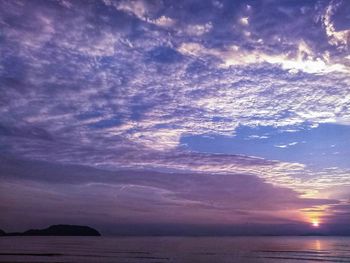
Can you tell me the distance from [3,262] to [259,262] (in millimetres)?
39235

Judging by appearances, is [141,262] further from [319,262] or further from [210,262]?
[319,262]

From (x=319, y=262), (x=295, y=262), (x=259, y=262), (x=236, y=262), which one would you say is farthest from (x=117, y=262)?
(x=319, y=262)

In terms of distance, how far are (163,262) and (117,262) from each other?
23.5 feet

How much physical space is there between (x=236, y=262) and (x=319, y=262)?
15.8m

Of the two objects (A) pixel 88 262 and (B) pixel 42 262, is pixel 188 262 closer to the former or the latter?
(A) pixel 88 262

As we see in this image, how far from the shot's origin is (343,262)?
2461 inches

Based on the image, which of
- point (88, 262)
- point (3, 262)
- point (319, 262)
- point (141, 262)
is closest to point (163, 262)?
point (141, 262)

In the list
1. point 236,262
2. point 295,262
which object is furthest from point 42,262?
point 295,262

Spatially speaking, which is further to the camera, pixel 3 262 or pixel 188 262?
pixel 188 262

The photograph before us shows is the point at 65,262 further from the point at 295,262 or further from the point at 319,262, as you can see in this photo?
the point at 319,262

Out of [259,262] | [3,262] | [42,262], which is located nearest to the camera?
[3,262]

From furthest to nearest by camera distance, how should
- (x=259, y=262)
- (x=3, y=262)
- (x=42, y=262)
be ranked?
1. (x=259, y=262)
2. (x=42, y=262)
3. (x=3, y=262)

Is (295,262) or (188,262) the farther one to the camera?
(295,262)

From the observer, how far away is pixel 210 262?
59.0 m
